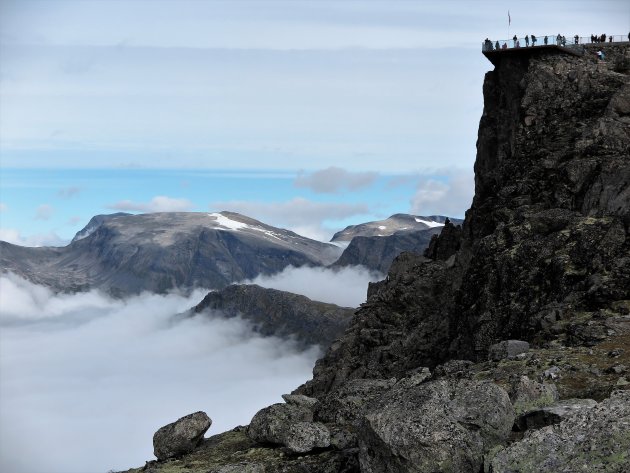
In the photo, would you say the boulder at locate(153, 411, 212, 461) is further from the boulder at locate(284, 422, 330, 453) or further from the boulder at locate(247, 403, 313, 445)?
the boulder at locate(284, 422, 330, 453)

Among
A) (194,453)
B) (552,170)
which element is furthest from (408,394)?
(552,170)

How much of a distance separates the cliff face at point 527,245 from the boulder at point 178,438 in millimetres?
21627

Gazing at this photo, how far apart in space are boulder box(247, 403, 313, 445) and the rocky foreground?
0.31 feet

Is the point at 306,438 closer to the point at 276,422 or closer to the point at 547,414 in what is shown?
the point at 276,422

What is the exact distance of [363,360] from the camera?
9438 centimetres

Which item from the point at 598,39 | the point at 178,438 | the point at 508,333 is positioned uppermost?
the point at 598,39

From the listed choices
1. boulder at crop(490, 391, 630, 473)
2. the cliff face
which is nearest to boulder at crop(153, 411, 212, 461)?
boulder at crop(490, 391, 630, 473)

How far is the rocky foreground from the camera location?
21750 millimetres

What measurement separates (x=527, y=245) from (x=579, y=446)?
1690 inches

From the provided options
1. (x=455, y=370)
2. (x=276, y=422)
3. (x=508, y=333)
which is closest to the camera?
(x=276, y=422)

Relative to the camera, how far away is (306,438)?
92.4 feet

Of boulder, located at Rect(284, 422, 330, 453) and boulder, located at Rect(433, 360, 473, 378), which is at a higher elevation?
boulder, located at Rect(433, 360, 473, 378)

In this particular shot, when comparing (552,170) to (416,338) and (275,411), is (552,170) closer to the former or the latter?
(416,338)

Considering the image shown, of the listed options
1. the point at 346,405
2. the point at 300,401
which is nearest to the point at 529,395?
the point at 346,405
